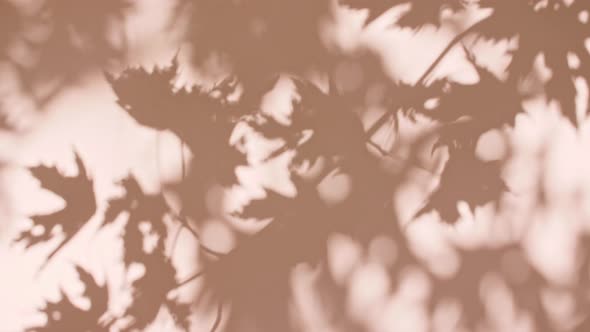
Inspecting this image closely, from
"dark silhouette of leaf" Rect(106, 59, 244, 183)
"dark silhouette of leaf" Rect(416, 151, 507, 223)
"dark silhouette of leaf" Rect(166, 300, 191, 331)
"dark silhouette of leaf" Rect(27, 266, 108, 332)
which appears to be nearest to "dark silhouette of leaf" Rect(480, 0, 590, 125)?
"dark silhouette of leaf" Rect(416, 151, 507, 223)

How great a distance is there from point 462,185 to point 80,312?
3.16 ft

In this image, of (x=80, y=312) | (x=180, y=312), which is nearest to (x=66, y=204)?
(x=80, y=312)

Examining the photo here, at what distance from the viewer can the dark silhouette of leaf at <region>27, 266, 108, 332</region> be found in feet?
4.17

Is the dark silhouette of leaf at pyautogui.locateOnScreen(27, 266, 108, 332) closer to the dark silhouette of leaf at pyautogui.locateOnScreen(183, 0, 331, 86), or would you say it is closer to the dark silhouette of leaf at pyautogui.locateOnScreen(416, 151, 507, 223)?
the dark silhouette of leaf at pyautogui.locateOnScreen(183, 0, 331, 86)

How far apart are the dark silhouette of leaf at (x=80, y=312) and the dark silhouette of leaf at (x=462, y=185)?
0.79 metres

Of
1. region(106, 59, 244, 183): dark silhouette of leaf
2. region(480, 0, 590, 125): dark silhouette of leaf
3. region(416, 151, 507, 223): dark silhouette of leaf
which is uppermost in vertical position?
region(106, 59, 244, 183): dark silhouette of leaf

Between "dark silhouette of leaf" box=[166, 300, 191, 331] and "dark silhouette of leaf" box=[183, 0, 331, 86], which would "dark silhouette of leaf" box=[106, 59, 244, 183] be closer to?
"dark silhouette of leaf" box=[183, 0, 331, 86]

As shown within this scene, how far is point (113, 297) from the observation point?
1300mm

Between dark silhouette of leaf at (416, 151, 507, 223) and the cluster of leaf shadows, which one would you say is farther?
dark silhouette of leaf at (416, 151, 507, 223)

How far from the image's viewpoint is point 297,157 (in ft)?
4.56

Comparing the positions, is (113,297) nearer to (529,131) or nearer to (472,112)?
(472,112)

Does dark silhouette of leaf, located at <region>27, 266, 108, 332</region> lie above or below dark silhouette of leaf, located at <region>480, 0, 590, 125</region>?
above

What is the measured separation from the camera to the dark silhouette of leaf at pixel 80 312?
4.17 feet

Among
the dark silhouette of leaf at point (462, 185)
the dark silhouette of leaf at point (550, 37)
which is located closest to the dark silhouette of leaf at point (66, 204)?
the dark silhouette of leaf at point (462, 185)
